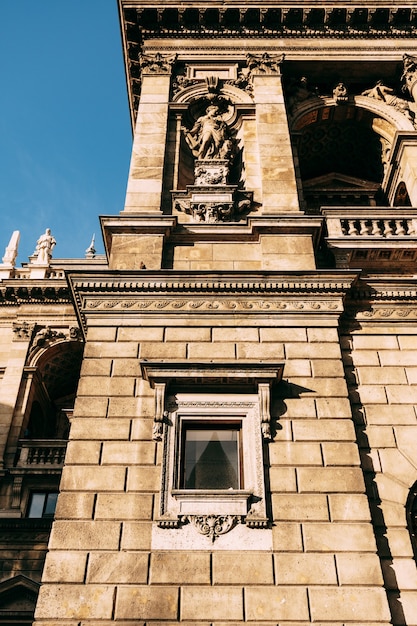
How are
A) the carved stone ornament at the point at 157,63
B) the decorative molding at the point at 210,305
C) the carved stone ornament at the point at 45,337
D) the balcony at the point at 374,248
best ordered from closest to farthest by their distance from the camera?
the decorative molding at the point at 210,305 → the balcony at the point at 374,248 → the carved stone ornament at the point at 157,63 → the carved stone ornament at the point at 45,337

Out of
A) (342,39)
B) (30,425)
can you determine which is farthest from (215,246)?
(30,425)

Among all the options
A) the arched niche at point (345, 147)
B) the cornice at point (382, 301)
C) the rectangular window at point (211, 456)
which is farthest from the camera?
the arched niche at point (345, 147)

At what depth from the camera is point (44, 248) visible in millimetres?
33188

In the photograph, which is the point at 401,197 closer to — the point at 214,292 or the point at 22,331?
the point at 214,292

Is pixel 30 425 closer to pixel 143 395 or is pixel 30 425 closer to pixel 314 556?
pixel 143 395

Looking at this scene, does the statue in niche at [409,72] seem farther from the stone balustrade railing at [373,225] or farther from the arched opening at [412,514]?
the arched opening at [412,514]

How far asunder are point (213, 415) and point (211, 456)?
76 cm

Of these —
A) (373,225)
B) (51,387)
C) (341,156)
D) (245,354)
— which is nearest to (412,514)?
(245,354)

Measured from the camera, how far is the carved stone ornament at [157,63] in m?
21.3

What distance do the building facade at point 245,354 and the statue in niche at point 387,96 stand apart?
0.07 metres

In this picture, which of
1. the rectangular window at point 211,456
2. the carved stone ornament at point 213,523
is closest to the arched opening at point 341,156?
the rectangular window at point 211,456

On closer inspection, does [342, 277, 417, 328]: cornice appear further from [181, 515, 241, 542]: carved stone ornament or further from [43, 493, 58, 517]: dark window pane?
[43, 493, 58, 517]: dark window pane

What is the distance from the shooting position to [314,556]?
10.3m

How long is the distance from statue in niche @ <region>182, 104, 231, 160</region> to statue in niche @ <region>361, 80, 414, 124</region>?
20.1 feet
